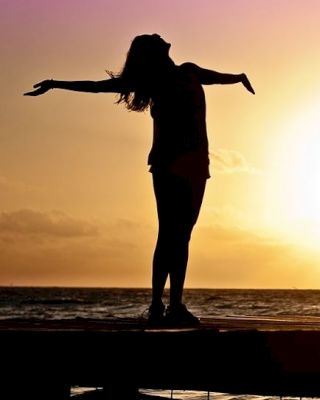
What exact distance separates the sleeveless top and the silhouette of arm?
0.97 ft

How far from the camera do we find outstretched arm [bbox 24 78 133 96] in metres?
7.23

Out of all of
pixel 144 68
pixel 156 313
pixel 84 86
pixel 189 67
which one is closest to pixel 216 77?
pixel 189 67

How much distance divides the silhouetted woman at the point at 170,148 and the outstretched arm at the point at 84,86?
95 mm

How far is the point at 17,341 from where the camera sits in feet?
19.5

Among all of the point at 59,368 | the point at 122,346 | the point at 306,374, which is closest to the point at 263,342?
the point at 306,374

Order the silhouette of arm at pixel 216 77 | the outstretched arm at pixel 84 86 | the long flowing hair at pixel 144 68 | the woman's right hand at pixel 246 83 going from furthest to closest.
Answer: the woman's right hand at pixel 246 83
the silhouette of arm at pixel 216 77
the long flowing hair at pixel 144 68
the outstretched arm at pixel 84 86

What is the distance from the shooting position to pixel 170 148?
7734mm

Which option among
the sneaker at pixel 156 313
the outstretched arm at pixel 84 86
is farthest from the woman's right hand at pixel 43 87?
the sneaker at pixel 156 313

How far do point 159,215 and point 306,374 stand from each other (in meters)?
2.25

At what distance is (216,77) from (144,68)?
90 centimetres

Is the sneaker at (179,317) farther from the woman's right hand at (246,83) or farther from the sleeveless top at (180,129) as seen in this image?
the woman's right hand at (246,83)

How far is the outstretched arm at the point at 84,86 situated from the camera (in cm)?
723

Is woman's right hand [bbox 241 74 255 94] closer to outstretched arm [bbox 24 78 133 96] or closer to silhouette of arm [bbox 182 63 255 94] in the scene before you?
silhouette of arm [bbox 182 63 255 94]

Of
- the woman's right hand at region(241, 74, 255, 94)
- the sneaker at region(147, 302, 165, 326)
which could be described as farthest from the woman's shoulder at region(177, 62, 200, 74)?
the sneaker at region(147, 302, 165, 326)
